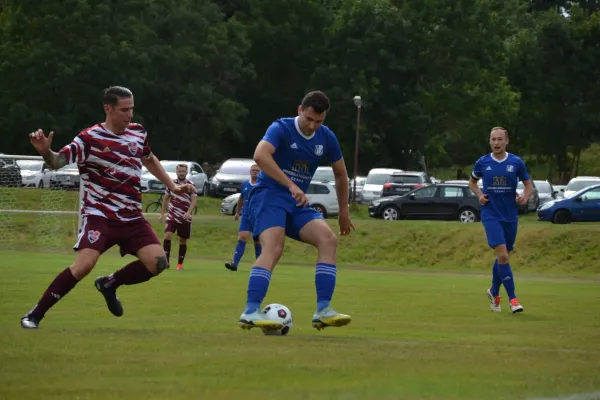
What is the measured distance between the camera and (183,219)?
25.7 meters

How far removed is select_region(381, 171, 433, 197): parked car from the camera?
2280 inches

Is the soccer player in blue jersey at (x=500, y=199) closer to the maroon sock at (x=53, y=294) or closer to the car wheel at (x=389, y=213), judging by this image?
the maroon sock at (x=53, y=294)

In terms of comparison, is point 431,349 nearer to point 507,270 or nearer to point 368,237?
point 507,270

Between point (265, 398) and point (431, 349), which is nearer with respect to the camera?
point (265, 398)

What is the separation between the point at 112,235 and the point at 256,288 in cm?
134

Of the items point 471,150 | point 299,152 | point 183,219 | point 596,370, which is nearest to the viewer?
point 596,370

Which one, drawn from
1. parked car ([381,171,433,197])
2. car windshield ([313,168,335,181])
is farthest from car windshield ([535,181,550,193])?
car windshield ([313,168,335,181])

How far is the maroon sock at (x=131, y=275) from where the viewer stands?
1156cm

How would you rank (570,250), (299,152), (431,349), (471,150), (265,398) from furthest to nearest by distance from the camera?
(471,150)
(570,250)
(299,152)
(431,349)
(265,398)

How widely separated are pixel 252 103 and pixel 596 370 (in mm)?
72676

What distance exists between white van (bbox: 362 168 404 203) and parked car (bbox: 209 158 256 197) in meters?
5.37

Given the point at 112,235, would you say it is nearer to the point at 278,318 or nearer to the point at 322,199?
the point at 278,318

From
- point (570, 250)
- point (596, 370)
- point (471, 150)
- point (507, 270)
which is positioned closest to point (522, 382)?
point (596, 370)

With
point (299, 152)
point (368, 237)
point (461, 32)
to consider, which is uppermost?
point (461, 32)
